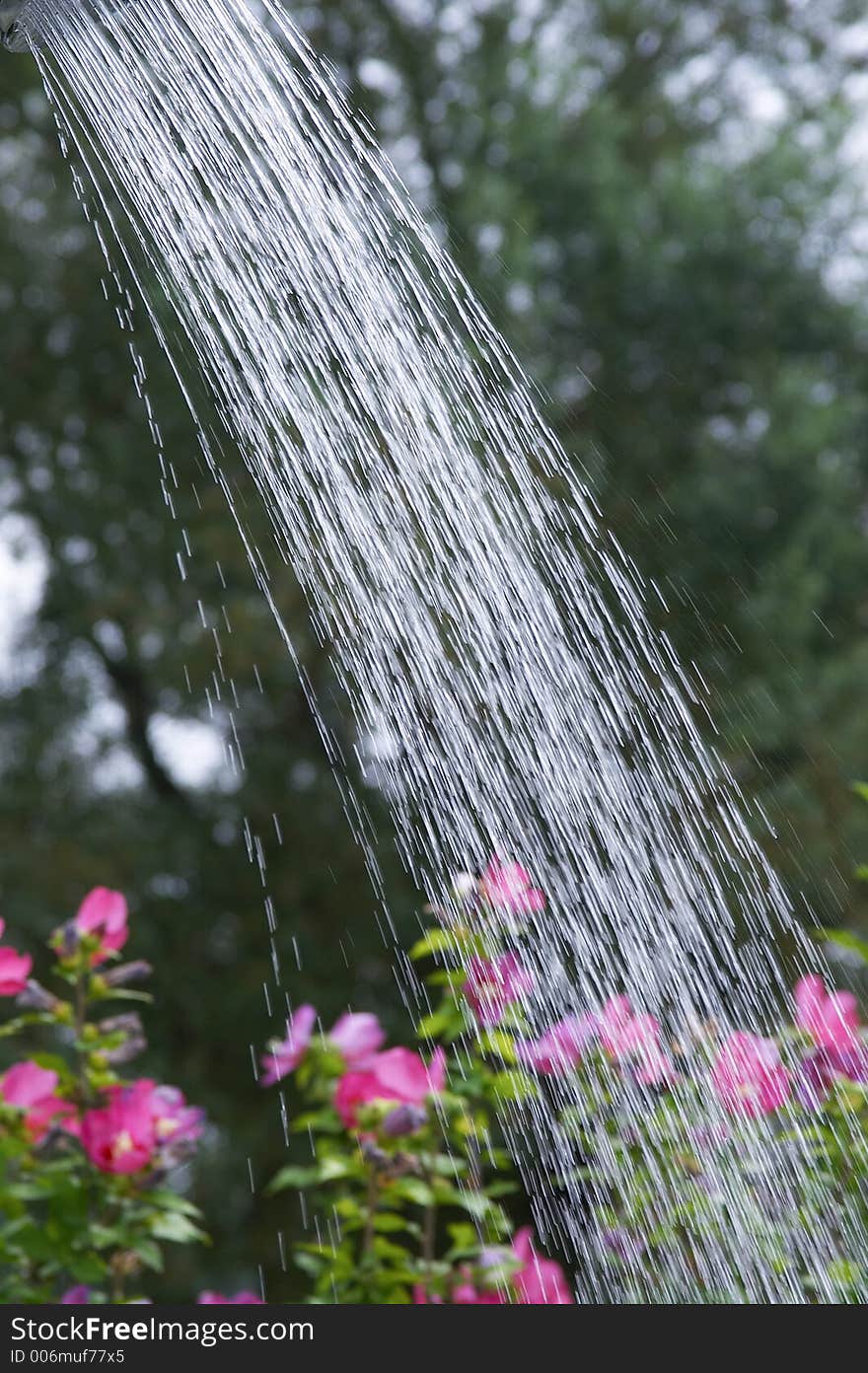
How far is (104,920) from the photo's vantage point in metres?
1.35

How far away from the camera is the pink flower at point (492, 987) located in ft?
4.69

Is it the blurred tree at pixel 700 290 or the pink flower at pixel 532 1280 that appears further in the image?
the blurred tree at pixel 700 290

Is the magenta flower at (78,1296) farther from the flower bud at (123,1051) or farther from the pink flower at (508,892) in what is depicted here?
the pink flower at (508,892)

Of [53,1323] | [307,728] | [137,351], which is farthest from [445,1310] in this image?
[137,351]

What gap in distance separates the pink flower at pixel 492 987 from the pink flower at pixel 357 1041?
0.34 ft

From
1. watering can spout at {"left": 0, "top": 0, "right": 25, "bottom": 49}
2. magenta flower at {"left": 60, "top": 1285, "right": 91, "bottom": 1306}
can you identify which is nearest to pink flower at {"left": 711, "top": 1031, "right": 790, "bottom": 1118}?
magenta flower at {"left": 60, "top": 1285, "right": 91, "bottom": 1306}

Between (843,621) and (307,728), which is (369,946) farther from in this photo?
(843,621)

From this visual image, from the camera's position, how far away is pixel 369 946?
3.81 meters

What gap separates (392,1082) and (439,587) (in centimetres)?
89

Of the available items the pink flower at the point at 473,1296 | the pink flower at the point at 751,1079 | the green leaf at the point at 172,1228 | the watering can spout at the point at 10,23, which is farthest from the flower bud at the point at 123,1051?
the watering can spout at the point at 10,23

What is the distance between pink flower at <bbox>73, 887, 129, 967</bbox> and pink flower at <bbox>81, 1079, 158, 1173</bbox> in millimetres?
149

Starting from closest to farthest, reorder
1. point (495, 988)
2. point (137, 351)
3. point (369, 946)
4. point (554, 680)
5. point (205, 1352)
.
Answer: point (205, 1352), point (495, 988), point (554, 680), point (369, 946), point (137, 351)

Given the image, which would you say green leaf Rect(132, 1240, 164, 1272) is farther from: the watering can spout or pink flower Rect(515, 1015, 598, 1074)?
the watering can spout

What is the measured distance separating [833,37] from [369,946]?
3.14 metres
